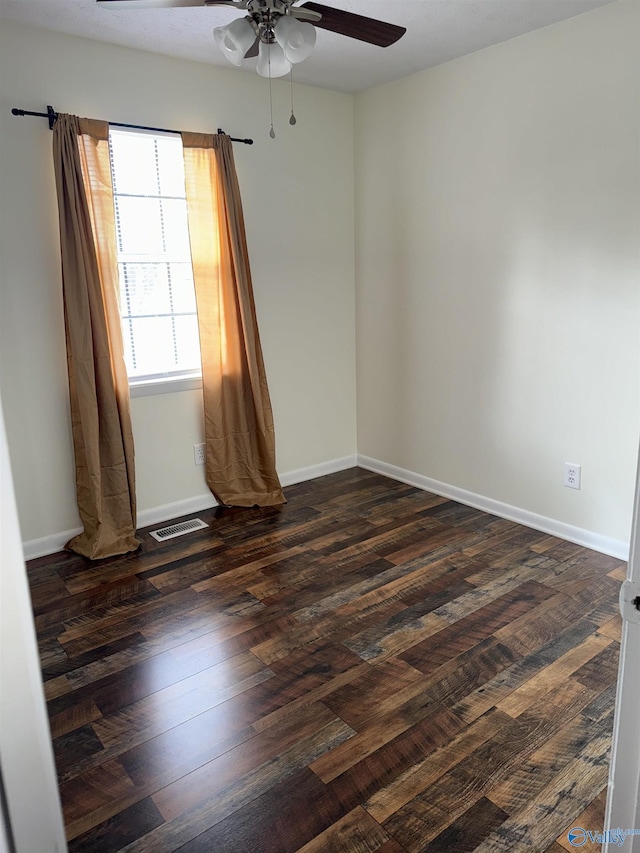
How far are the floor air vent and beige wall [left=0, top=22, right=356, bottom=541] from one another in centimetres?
17

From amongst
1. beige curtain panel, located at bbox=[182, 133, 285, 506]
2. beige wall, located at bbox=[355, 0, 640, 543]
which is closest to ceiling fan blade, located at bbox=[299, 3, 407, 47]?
beige wall, located at bbox=[355, 0, 640, 543]

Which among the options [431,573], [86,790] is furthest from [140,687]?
[431,573]

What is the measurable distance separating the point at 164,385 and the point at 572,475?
7.48 feet

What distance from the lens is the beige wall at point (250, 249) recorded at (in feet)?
9.45

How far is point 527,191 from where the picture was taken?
10.2 ft

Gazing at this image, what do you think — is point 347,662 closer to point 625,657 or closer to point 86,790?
point 86,790

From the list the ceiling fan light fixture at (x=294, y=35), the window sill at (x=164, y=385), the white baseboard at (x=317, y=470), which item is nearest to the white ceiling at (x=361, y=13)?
the ceiling fan light fixture at (x=294, y=35)

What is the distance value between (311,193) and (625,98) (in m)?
1.86

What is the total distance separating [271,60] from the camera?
2.01 meters

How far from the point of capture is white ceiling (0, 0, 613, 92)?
2.61 metres

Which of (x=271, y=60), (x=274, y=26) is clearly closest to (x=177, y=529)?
(x=271, y=60)

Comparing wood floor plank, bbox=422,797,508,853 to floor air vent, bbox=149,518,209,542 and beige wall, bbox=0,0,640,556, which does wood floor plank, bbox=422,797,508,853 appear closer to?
beige wall, bbox=0,0,640,556

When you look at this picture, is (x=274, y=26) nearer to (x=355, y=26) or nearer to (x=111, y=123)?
(x=355, y=26)

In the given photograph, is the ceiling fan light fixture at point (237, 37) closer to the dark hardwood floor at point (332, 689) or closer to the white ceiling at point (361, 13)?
the white ceiling at point (361, 13)
